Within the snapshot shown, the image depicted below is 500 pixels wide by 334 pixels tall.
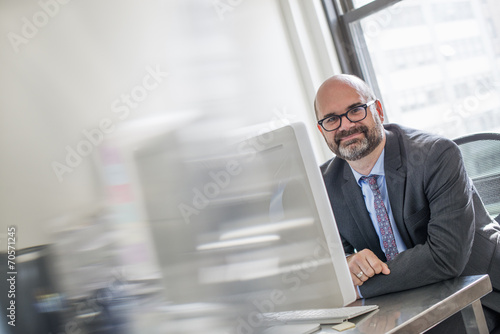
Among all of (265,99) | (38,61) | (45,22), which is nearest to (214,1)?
(265,99)

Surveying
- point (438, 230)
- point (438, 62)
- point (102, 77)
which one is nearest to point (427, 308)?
point (438, 230)

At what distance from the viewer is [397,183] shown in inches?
65.9

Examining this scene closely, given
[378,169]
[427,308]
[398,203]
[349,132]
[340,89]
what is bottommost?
[427,308]

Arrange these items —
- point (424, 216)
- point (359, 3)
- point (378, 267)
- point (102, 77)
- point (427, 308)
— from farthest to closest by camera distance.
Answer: point (359, 3), point (102, 77), point (424, 216), point (378, 267), point (427, 308)

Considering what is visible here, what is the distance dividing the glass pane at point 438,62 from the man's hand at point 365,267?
1.68 m

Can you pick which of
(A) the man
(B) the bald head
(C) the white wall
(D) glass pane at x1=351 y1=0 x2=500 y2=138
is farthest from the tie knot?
(D) glass pane at x1=351 y1=0 x2=500 y2=138

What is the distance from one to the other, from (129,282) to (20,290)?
A: 0.21 metres

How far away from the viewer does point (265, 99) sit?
3018 millimetres

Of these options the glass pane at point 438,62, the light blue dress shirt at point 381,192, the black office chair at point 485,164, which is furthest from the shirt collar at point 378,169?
the glass pane at point 438,62

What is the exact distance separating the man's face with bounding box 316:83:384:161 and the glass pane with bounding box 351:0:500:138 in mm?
1250

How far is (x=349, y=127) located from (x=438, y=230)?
0.49 m

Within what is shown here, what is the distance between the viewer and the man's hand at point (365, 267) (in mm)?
1414

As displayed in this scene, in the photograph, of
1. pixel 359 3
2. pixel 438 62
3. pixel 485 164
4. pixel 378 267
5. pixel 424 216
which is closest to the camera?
pixel 378 267

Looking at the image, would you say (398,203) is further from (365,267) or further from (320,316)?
(320,316)
